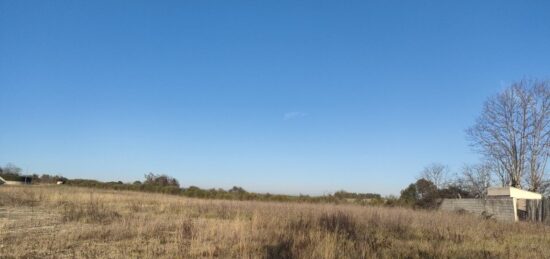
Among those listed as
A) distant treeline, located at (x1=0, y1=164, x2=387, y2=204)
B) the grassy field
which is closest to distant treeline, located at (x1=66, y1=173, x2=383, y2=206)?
distant treeline, located at (x1=0, y1=164, x2=387, y2=204)

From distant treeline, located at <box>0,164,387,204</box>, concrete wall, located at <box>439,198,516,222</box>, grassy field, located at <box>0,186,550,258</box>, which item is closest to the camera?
grassy field, located at <box>0,186,550,258</box>

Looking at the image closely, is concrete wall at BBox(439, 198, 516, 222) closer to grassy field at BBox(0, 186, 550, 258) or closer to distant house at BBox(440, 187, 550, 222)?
distant house at BBox(440, 187, 550, 222)

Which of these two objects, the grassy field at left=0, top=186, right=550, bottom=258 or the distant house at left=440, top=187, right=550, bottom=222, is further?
the distant house at left=440, top=187, right=550, bottom=222

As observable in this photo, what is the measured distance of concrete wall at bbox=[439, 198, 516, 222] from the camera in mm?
21688

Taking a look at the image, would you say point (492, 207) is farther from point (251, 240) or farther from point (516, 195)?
point (251, 240)

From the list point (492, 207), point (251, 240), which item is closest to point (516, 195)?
point (492, 207)

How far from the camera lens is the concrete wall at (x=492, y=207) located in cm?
2169

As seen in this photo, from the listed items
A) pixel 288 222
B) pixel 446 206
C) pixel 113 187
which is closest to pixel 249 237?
pixel 288 222

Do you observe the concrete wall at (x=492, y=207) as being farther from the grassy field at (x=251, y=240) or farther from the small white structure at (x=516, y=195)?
the grassy field at (x=251, y=240)

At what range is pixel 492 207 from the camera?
894 inches

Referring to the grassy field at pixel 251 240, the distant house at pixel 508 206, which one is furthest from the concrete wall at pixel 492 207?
the grassy field at pixel 251 240

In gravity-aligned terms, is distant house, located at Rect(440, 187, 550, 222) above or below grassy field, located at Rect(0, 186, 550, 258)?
above

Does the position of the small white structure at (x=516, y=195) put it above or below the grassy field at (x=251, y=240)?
above

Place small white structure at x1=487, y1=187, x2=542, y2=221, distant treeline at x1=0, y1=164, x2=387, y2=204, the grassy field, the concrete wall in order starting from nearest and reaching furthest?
the grassy field, the concrete wall, small white structure at x1=487, y1=187, x2=542, y2=221, distant treeline at x1=0, y1=164, x2=387, y2=204
